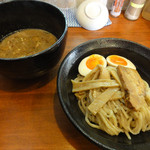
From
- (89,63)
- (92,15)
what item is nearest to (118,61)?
(89,63)

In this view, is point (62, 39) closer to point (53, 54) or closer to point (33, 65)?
point (53, 54)

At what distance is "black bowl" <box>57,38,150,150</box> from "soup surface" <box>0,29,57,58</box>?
0.20 metres

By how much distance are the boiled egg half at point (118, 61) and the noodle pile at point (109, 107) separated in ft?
0.58

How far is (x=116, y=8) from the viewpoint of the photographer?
174cm

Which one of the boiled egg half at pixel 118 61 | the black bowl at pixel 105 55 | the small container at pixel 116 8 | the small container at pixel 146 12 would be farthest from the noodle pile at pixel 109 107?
the small container at pixel 146 12

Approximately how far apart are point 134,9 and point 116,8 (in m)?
0.22

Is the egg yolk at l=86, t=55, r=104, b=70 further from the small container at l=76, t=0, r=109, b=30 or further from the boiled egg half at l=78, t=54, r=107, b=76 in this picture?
the small container at l=76, t=0, r=109, b=30

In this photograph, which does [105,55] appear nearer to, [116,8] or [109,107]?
[109,107]

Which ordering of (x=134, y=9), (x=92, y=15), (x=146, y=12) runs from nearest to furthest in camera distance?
(x=92, y=15)
(x=134, y=9)
(x=146, y=12)

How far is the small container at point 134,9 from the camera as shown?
1.62 metres

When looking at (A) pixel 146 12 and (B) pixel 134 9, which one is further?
(A) pixel 146 12

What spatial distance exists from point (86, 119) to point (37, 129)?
0.30 m

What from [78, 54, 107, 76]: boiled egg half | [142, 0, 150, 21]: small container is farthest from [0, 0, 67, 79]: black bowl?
[142, 0, 150, 21]: small container

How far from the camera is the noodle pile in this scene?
0.82 meters
